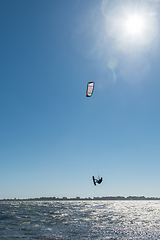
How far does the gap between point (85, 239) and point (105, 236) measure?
2.35 m

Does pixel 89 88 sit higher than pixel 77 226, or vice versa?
pixel 89 88

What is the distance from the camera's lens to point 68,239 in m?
15.3

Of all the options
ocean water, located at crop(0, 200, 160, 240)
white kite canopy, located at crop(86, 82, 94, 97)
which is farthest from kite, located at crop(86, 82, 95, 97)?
ocean water, located at crop(0, 200, 160, 240)

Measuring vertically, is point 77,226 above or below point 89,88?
below

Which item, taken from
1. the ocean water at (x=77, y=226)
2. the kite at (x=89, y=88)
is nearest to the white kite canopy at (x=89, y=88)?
the kite at (x=89, y=88)

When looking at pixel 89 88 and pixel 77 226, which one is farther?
pixel 89 88

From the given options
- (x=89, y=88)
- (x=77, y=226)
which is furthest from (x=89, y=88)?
(x=77, y=226)

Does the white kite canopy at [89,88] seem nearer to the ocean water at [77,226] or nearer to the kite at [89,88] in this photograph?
the kite at [89,88]

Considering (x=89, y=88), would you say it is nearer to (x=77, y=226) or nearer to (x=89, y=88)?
(x=89, y=88)

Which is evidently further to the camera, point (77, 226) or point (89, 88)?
point (89, 88)

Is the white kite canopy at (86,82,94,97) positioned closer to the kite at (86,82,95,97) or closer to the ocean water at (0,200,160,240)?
the kite at (86,82,95,97)

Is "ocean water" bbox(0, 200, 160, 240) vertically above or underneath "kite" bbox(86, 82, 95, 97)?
underneath

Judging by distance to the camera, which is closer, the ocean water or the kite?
the ocean water

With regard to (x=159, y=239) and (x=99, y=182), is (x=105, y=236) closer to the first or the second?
(x=159, y=239)
